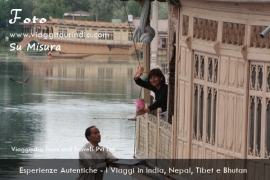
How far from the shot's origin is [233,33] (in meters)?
8.45


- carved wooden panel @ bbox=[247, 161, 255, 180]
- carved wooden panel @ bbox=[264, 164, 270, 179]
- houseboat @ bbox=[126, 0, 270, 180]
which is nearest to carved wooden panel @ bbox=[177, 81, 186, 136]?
houseboat @ bbox=[126, 0, 270, 180]

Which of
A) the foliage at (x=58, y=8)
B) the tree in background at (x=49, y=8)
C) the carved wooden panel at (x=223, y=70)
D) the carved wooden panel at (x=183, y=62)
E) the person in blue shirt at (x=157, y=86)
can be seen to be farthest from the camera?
the tree in background at (x=49, y=8)

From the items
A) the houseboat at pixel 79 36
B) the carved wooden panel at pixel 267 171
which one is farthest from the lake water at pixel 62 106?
the carved wooden panel at pixel 267 171

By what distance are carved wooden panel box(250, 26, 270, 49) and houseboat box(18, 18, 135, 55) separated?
1883 inches

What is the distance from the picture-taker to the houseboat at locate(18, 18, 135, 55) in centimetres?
5874

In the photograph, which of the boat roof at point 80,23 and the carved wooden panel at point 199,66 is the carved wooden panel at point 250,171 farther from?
the boat roof at point 80,23

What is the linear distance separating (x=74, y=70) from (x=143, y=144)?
39.2m

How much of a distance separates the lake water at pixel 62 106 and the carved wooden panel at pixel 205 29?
9.63 metres

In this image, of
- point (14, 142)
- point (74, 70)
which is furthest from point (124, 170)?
point (74, 70)

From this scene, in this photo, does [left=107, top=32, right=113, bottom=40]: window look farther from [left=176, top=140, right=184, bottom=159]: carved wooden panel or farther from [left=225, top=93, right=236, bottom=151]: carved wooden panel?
[left=225, top=93, right=236, bottom=151]: carved wooden panel

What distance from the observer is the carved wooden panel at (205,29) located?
8750 millimetres

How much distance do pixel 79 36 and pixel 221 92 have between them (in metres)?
52.9

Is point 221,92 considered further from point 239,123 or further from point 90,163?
point 90,163

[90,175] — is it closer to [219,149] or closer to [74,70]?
[219,149]
